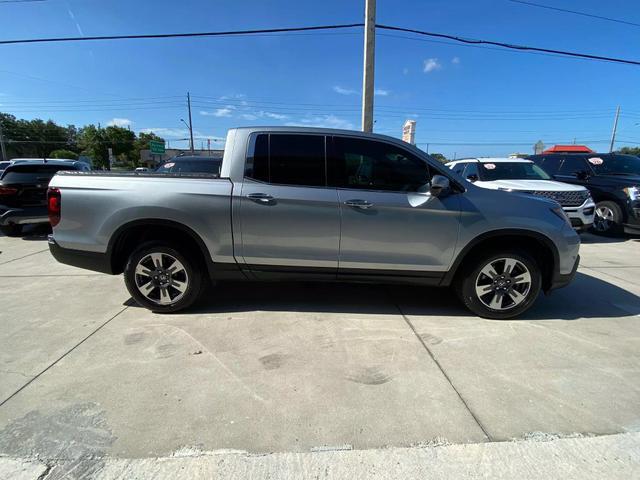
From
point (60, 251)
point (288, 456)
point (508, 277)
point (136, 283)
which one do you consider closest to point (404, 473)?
point (288, 456)

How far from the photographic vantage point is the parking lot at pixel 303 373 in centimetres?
226

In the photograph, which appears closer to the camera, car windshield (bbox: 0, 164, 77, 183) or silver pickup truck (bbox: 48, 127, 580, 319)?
silver pickup truck (bbox: 48, 127, 580, 319)

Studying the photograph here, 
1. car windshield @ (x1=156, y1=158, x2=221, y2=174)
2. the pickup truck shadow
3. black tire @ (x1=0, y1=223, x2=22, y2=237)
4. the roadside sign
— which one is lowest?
the pickup truck shadow

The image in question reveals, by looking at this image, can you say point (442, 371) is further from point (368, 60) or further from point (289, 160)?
point (368, 60)

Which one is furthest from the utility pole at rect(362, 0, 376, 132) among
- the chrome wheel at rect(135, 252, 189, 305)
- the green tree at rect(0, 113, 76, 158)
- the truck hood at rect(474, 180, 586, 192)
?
the green tree at rect(0, 113, 76, 158)

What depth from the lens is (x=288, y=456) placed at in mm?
2078

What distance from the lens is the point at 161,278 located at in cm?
384

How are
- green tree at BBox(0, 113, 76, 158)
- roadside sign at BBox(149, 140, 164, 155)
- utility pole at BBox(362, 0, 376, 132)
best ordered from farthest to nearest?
green tree at BBox(0, 113, 76, 158)
roadside sign at BBox(149, 140, 164, 155)
utility pole at BBox(362, 0, 376, 132)

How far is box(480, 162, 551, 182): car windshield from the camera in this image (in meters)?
8.48

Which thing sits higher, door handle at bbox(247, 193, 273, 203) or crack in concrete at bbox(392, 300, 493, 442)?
door handle at bbox(247, 193, 273, 203)

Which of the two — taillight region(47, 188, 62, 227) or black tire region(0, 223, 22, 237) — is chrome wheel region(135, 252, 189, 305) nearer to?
taillight region(47, 188, 62, 227)

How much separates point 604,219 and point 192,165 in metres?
10.1

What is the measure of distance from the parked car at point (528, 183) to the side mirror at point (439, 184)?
336 cm

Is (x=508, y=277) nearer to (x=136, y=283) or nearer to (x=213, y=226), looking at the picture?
(x=213, y=226)
